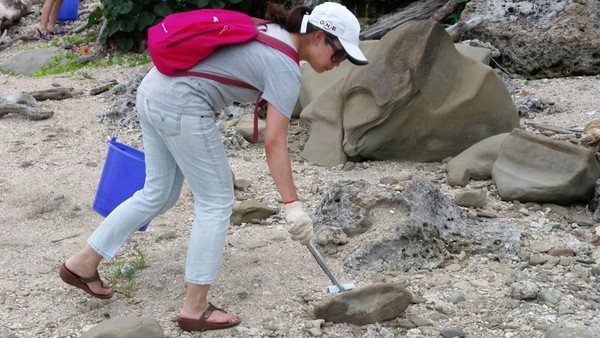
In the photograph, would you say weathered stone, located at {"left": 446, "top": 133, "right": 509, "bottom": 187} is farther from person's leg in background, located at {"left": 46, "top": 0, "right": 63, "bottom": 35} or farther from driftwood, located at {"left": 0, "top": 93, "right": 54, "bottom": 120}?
person's leg in background, located at {"left": 46, "top": 0, "right": 63, "bottom": 35}

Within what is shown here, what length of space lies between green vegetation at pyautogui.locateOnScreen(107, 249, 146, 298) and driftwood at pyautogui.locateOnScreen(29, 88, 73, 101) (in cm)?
347

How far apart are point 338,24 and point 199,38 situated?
53 cm

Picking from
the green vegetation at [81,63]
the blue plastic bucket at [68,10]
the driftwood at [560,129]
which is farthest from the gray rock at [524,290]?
the blue plastic bucket at [68,10]

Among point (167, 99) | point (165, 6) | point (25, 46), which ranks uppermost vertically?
point (167, 99)

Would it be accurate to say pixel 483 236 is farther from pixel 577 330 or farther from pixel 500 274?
pixel 577 330

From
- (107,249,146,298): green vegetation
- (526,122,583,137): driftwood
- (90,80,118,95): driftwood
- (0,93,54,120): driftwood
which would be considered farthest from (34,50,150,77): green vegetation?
(107,249,146,298): green vegetation

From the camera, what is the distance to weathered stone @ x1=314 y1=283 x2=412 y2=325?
Result: 166 inches

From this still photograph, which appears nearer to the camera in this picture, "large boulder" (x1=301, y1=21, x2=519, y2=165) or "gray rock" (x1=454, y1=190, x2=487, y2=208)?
"gray rock" (x1=454, y1=190, x2=487, y2=208)

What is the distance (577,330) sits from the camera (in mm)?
3988

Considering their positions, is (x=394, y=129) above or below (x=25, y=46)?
above

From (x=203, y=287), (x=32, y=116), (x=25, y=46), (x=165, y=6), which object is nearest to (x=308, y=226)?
(x=203, y=287)

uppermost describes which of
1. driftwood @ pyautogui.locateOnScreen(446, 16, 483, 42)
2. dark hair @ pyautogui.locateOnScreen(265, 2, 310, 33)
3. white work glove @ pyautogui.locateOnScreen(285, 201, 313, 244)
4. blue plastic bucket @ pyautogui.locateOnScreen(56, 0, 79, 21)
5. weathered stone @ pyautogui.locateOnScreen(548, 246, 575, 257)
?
dark hair @ pyautogui.locateOnScreen(265, 2, 310, 33)

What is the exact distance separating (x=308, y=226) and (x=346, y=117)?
2.49 meters

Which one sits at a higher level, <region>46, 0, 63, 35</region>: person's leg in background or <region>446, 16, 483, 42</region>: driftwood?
<region>446, 16, 483, 42</region>: driftwood
